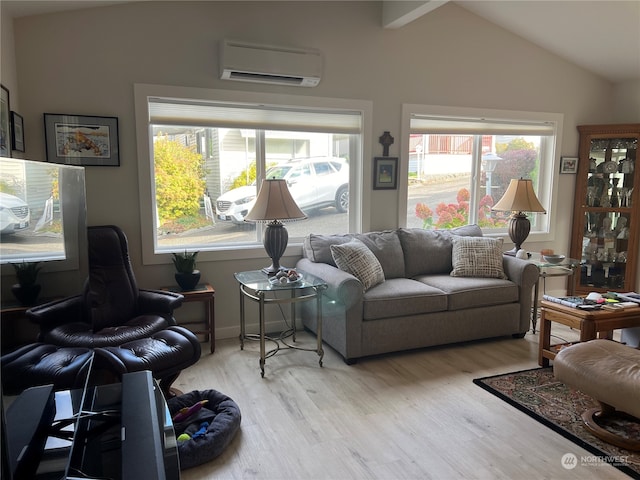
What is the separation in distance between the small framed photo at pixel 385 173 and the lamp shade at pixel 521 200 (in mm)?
965

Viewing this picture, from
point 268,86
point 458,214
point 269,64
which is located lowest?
point 458,214

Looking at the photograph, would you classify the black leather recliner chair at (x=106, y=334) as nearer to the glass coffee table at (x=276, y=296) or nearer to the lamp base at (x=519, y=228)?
the glass coffee table at (x=276, y=296)

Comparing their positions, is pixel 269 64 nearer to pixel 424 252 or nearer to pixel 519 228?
pixel 424 252

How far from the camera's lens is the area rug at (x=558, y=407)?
86.1 inches

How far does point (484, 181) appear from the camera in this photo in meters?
4.71

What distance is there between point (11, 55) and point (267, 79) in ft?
5.50

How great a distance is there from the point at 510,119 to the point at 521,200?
1.06 m

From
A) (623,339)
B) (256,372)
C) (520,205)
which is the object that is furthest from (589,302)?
(256,372)

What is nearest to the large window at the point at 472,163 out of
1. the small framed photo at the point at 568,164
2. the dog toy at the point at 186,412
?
the small framed photo at the point at 568,164

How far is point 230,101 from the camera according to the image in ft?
11.7

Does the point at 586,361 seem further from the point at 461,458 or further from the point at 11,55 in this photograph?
the point at 11,55

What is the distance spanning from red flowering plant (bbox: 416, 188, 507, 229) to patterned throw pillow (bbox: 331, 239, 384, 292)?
4.02 ft
